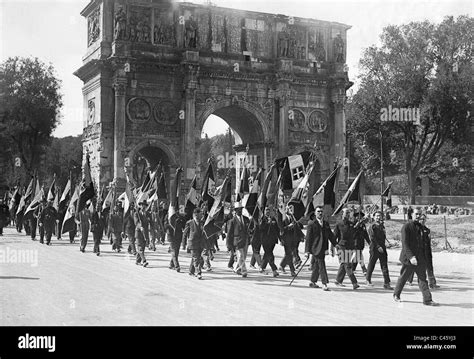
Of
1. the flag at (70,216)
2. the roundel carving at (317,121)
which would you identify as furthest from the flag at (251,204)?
the roundel carving at (317,121)

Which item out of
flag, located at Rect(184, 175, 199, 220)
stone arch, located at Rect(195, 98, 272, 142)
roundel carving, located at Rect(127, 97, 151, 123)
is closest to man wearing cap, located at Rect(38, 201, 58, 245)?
flag, located at Rect(184, 175, 199, 220)

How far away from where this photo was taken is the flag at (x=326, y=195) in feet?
51.8

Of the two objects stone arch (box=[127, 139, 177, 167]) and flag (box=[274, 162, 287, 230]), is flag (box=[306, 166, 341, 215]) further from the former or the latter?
stone arch (box=[127, 139, 177, 167])

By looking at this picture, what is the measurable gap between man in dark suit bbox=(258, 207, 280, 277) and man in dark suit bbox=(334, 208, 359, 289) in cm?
209

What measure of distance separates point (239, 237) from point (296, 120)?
28.4 m

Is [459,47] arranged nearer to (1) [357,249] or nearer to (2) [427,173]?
(2) [427,173]

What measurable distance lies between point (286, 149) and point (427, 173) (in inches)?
1349

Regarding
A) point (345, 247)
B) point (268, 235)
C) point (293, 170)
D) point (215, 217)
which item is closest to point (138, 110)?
point (215, 217)

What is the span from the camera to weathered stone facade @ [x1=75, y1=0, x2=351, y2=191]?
38.9m

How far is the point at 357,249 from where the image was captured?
50.2ft

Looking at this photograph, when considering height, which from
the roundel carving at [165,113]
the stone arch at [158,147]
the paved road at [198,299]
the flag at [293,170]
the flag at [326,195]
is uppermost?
the roundel carving at [165,113]

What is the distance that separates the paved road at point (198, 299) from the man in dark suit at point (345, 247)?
0.31 metres

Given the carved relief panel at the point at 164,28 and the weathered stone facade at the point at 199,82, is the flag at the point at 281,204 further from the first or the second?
the carved relief panel at the point at 164,28

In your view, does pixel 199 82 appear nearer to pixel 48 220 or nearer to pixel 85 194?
pixel 48 220
